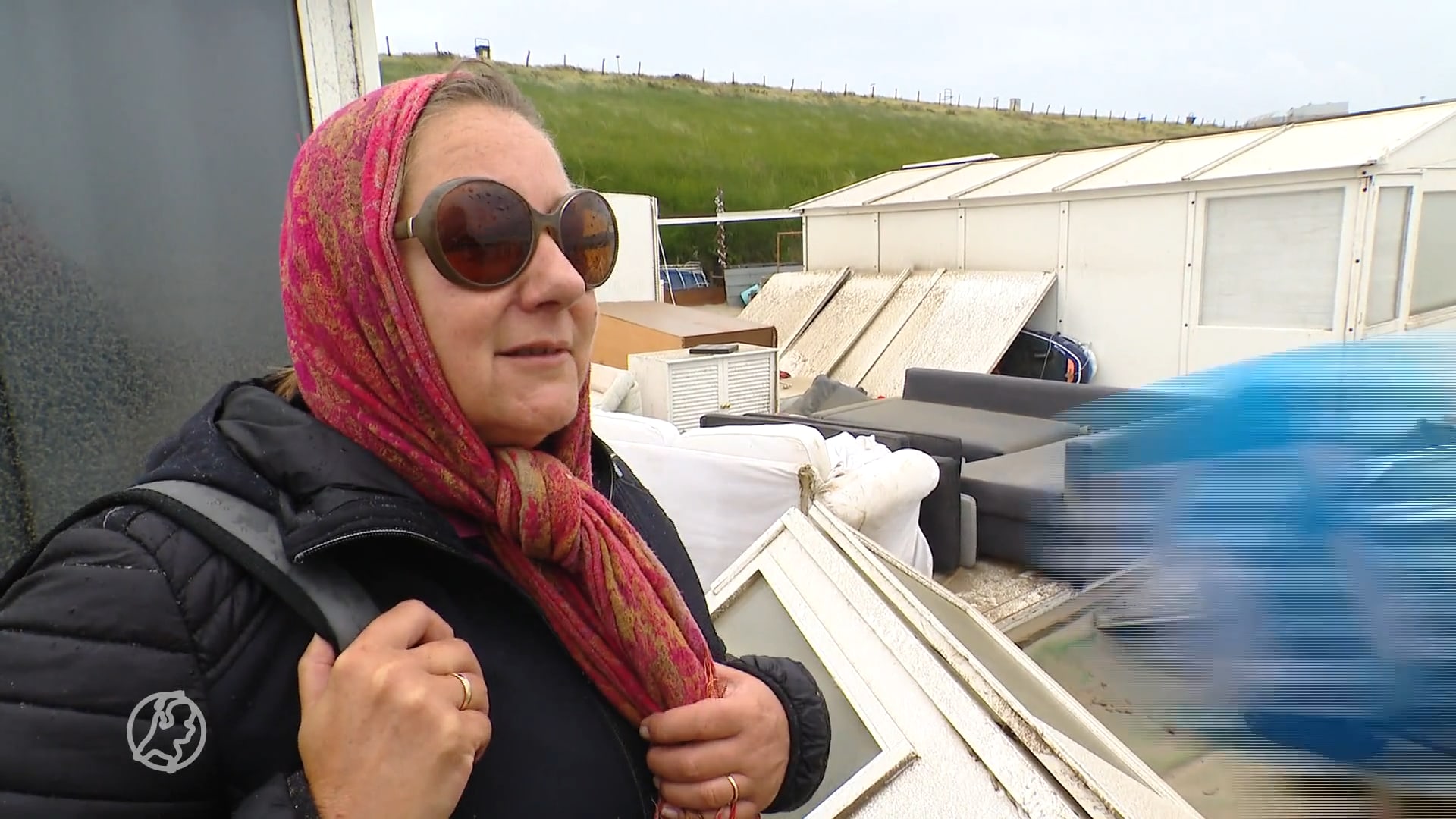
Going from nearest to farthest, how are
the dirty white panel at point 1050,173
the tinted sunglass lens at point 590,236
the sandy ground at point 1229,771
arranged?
the tinted sunglass lens at point 590,236
the sandy ground at point 1229,771
the dirty white panel at point 1050,173

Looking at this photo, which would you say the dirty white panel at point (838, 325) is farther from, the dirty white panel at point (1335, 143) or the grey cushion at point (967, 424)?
the dirty white panel at point (1335, 143)

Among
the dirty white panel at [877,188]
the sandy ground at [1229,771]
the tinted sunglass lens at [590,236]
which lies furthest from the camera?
the dirty white panel at [877,188]

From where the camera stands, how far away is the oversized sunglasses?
32.6 inches

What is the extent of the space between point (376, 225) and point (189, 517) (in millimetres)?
318

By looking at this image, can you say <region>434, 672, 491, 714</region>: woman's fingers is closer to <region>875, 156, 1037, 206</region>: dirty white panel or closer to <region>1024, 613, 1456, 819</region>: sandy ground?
<region>1024, 613, 1456, 819</region>: sandy ground

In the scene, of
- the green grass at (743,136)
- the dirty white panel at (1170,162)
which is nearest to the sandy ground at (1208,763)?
the dirty white panel at (1170,162)

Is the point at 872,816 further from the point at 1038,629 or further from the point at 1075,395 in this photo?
the point at 1075,395

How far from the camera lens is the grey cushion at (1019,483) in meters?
3.56

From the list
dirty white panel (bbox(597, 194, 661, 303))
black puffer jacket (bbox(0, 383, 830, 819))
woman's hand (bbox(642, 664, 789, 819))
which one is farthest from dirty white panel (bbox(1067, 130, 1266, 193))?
black puffer jacket (bbox(0, 383, 830, 819))

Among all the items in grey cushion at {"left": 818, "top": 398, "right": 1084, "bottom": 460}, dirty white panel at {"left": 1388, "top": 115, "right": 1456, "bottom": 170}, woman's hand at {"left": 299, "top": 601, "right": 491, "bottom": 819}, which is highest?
dirty white panel at {"left": 1388, "top": 115, "right": 1456, "bottom": 170}

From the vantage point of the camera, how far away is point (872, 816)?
4.59ft

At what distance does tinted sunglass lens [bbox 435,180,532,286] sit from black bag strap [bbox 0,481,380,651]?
31 centimetres

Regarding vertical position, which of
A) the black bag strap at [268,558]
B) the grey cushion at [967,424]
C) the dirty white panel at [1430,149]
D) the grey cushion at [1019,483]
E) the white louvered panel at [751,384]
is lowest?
the grey cushion at [1019,483]

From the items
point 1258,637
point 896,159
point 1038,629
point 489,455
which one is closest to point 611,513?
point 489,455
